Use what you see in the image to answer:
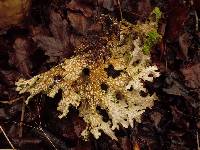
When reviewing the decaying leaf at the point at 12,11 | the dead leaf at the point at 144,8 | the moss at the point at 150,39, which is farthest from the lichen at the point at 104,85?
the decaying leaf at the point at 12,11

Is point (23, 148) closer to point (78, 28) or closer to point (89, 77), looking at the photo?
point (89, 77)

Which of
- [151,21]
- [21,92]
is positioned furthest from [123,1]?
[21,92]

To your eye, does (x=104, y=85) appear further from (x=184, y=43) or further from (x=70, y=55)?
(x=184, y=43)

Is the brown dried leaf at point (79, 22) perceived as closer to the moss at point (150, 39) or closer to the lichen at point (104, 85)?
the lichen at point (104, 85)

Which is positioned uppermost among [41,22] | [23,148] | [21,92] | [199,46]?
[41,22]

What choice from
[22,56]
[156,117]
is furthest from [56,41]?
[156,117]

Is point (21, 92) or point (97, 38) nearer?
point (21, 92)
